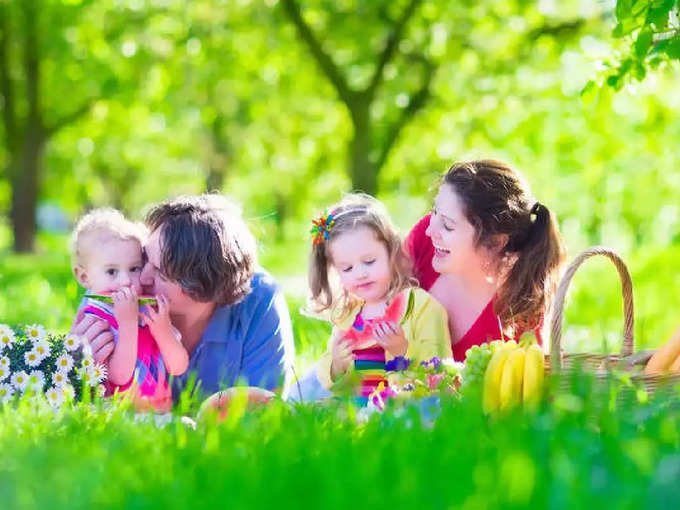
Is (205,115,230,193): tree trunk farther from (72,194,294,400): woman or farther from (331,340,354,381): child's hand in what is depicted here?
(331,340,354,381): child's hand

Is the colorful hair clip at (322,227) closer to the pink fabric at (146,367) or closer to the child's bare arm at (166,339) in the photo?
the child's bare arm at (166,339)

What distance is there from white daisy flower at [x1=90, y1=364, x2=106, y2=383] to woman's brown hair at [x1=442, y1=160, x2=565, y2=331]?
71.2 inches

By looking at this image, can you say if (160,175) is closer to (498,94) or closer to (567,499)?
(498,94)

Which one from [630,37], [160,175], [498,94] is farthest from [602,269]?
[160,175]

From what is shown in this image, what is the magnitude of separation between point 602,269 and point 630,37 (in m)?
8.86

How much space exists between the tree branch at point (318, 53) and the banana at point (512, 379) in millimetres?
11594

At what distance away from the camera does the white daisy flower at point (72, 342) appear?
4267mm

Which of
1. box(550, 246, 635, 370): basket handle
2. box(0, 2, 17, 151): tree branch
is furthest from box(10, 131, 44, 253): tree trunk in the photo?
box(550, 246, 635, 370): basket handle

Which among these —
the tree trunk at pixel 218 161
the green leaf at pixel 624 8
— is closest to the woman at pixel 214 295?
the green leaf at pixel 624 8

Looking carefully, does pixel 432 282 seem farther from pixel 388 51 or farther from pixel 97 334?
pixel 388 51

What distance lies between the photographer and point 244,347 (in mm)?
4918

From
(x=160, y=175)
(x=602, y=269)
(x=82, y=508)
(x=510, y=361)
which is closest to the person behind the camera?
(x=82, y=508)

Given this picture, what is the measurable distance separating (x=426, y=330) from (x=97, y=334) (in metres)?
1.49

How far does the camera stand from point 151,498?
7.84 feet
